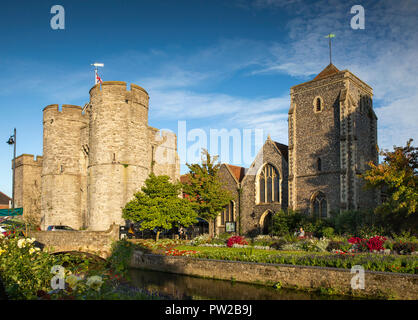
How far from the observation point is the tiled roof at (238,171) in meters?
38.1

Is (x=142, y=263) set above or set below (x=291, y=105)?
below

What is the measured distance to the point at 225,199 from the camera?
34250 millimetres

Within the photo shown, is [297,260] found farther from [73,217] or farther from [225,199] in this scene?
[73,217]

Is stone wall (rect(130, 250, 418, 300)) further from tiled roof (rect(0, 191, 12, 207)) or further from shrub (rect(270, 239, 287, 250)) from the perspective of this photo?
tiled roof (rect(0, 191, 12, 207))

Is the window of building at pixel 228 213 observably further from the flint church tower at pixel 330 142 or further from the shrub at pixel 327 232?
the shrub at pixel 327 232

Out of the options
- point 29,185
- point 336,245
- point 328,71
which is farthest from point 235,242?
point 29,185

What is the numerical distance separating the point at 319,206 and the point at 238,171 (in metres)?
11.6

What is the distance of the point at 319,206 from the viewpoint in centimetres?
3011

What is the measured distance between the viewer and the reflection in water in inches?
579

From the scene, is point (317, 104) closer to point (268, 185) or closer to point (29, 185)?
point (268, 185)
